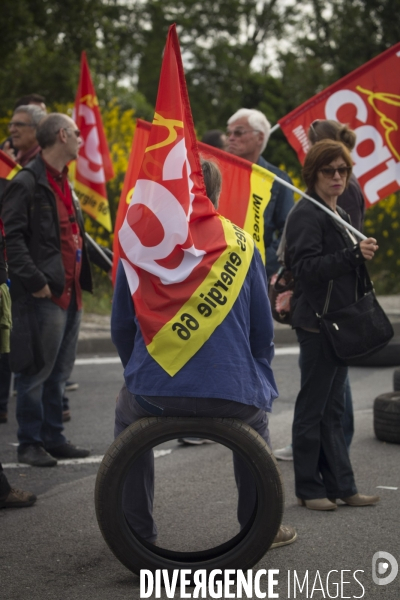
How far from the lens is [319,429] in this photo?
15.7 feet

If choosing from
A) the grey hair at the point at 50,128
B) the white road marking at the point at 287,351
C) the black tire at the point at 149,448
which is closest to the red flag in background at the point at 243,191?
the grey hair at the point at 50,128

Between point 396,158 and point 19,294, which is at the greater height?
point 396,158

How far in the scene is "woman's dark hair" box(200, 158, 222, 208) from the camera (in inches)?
152

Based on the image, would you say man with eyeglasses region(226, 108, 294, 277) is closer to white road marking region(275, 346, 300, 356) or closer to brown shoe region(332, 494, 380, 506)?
brown shoe region(332, 494, 380, 506)

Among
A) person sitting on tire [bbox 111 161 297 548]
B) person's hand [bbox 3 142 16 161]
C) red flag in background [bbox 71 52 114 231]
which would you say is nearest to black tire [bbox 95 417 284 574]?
person sitting on tire [bbox 111 161 297 548]

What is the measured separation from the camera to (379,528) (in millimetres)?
4406

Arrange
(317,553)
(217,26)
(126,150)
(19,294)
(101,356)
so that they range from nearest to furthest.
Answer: (317,553)
(19,294)
(101,356)
(126,150)
(217,26)

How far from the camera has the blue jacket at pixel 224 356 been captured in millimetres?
3559

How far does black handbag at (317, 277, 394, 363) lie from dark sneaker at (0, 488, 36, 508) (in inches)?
67.7

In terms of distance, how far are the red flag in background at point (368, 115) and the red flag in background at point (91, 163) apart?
89.4 inches

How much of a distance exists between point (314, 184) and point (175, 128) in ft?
4.23

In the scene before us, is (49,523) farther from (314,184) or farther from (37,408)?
(314,184)

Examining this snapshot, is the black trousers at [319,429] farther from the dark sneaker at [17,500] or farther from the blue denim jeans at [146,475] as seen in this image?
the dark sneaker at [17,500]

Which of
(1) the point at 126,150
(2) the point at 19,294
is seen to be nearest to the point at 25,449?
(2) the point at 19,294
